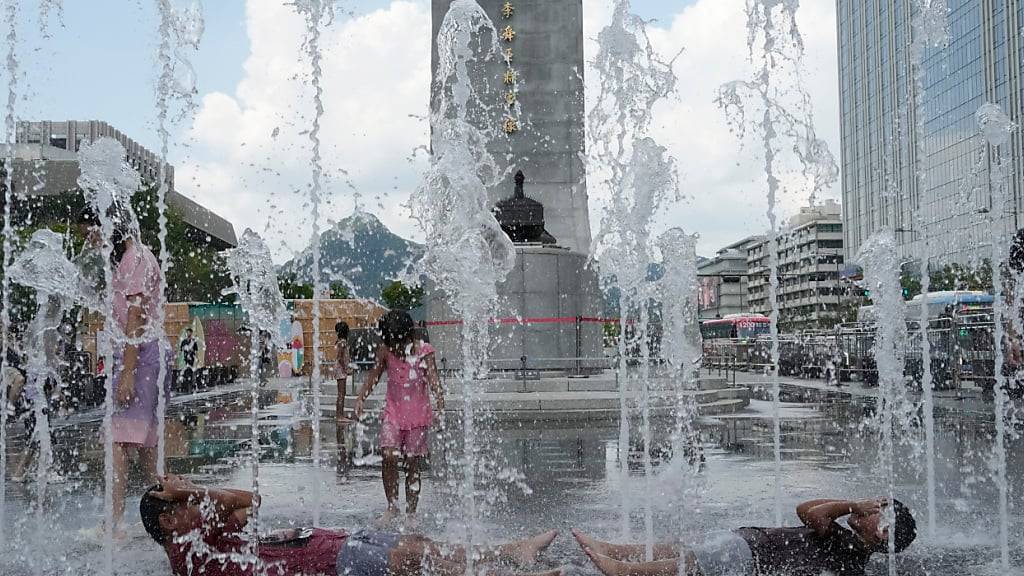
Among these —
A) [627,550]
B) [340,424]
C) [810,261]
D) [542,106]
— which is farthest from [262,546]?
[810,261]

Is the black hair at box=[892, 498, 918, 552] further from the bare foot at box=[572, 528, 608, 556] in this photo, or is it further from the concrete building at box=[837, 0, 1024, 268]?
the concrete building at box=[837, 0, 1024, 268]

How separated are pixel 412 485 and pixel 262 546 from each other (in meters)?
2.11

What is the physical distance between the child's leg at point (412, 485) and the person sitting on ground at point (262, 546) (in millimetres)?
1934

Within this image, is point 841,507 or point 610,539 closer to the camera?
point 841,507

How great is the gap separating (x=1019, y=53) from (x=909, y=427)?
5380cm

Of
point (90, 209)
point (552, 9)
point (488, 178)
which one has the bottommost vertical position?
point (90, 209)

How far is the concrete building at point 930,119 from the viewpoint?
193 ft

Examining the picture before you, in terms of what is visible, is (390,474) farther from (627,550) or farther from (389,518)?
(627,550)

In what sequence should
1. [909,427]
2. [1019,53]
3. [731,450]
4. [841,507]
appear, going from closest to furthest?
[841,507], [731,450], [909,427], [1019,53]

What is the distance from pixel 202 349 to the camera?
27719mm

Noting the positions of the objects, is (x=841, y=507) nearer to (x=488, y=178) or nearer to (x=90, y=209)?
(x=90, y=209)

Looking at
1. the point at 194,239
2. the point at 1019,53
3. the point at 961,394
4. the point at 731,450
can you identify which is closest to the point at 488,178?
the point at 961,394

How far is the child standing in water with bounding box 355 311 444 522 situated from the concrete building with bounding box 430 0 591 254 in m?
16.3

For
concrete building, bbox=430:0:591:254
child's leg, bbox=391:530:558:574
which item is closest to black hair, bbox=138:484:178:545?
child's leg, bbox=391:530:558:574
